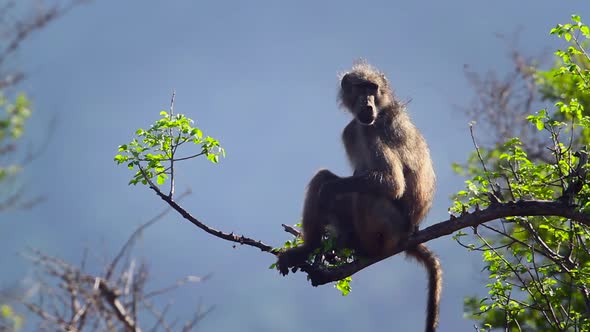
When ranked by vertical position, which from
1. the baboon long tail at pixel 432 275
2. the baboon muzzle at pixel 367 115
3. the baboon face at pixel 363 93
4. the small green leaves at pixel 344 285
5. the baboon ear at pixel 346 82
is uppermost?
the baboon ear at pixel 346 82

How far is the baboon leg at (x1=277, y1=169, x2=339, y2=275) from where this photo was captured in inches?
310

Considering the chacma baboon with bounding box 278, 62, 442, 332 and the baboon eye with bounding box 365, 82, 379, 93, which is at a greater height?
the baboon eye with bounding box 365, 82, 379, 93

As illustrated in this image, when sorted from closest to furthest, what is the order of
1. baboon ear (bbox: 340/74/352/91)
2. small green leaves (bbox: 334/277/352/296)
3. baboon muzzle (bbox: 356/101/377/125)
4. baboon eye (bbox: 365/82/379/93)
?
1. small green leaves (bbox: 334/277/352/296)
2. baboon muzzle (bbox: 356/101/377/125)
3. baboon eye (bbox: 365/82/379/93)
4. baboon ear (bbox: 340/74/352/91)

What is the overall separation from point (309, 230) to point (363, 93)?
2.05 meters

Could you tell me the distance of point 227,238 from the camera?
23.4 ft

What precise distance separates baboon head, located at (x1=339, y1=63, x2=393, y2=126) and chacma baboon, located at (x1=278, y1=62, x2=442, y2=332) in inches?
1.3

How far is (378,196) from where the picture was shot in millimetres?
7930

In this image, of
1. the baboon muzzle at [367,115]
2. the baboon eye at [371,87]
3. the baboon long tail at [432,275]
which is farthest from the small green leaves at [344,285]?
the baboon eye at [371,87]

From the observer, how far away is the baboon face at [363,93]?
28.8ft

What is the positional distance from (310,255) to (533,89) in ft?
34.3

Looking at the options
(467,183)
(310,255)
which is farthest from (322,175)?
(467,183)

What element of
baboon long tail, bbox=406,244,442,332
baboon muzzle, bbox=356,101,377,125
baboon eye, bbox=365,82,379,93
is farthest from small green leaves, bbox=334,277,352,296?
baboon eye, bbox=365,82,379,93

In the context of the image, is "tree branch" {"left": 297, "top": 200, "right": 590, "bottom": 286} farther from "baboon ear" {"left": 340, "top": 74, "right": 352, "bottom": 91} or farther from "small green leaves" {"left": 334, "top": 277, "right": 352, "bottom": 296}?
"baboon ear" {"left": 340, "top": 74, "right": 352, "bottom": 91}

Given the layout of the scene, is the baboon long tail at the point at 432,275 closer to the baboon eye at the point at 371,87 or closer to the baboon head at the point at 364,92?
the baboon head at the point at 364,92
